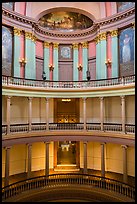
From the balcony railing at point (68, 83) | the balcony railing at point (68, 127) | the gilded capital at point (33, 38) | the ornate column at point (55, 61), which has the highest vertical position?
the gilded capital at point (33, 38)

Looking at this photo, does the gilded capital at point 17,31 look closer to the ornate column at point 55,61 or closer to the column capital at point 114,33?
the ornate column at point 55,61

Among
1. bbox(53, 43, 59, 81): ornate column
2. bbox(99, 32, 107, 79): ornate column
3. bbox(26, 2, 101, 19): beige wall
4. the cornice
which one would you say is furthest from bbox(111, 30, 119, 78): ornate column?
bbox(53, 43, 59, 81): ornate column

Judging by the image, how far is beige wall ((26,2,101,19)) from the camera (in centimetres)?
1888

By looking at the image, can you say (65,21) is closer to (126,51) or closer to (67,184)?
(126,51)

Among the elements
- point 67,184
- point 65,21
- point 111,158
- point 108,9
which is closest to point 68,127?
point 67,184

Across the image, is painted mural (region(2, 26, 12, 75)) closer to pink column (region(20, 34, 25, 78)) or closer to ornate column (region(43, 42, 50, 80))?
pink column (region(20, 34, 25, 78))

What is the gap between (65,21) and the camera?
2098 cm

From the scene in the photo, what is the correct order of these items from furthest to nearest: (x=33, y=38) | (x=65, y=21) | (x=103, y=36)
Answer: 1. (x=65, y=21)
2. (x=33, y=38)
3. (x=103, y=36)

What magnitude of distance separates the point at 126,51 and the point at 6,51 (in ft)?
36.2

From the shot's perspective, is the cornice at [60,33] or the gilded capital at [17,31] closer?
the cornice at [60,33]

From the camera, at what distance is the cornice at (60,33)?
663 inches

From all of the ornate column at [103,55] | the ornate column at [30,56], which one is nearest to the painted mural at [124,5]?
the ornate column at [103,55]

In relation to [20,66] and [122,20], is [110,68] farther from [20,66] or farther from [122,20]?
[20,66]

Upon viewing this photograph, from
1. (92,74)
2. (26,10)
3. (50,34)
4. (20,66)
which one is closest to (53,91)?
(20,66)
